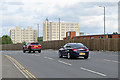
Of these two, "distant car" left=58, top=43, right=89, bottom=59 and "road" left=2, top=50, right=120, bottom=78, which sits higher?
"distant car" left=58, top=43, right=89, bottom=59

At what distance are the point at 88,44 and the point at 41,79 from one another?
38.1 m

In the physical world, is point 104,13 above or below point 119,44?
above

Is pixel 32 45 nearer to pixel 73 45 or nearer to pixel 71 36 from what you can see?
pixel 73 45

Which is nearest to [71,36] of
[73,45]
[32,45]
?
[32,45]

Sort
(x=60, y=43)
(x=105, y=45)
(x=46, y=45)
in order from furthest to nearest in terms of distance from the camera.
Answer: (x=46, y=45)
(x=60, y=43)
(x=105, y=45)

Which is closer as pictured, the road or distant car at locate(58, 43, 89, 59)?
the road

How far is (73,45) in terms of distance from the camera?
22219mm

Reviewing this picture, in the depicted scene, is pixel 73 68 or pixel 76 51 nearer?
pixel 73 68

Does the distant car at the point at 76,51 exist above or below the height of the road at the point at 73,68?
above

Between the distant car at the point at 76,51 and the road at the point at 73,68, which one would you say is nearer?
the road at the point at 73,68

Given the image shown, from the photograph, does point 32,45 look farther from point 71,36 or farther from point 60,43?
point 71,36

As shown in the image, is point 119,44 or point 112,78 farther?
point 119,44

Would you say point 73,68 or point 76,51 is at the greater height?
point 76,51

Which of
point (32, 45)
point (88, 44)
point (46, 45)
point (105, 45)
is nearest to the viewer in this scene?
point (32, 45)
